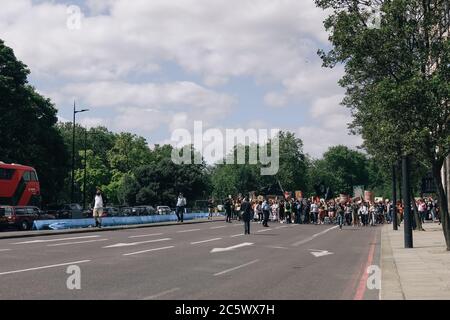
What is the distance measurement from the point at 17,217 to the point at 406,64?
2521cm

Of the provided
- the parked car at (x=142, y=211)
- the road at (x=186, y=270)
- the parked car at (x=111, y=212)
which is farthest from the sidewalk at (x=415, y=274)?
the parked car at (x=142, y=211)

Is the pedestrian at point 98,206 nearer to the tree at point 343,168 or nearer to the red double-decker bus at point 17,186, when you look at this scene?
the red double-decker bus at point 17,186

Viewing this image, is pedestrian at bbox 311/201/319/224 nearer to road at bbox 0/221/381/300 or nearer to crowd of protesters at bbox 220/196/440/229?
crowd of protesters at bbox 220/196/440/229

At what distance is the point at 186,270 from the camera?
13.3 meters

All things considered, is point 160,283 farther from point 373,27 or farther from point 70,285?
point 373,27

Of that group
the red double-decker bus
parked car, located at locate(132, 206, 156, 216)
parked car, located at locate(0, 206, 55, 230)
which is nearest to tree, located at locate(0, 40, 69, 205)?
the red double-decker bus

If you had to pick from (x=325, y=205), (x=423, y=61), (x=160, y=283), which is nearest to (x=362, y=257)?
(x=423, y=61)

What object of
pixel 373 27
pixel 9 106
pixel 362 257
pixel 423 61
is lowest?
pixel 362 257

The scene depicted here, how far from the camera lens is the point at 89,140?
119 meters

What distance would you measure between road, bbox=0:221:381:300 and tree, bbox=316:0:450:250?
3.93 meters

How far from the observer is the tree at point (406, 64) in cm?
1770

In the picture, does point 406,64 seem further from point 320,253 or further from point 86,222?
point 86,222
